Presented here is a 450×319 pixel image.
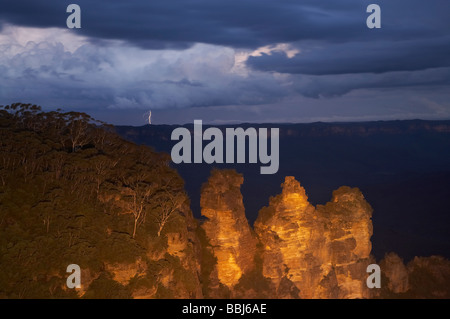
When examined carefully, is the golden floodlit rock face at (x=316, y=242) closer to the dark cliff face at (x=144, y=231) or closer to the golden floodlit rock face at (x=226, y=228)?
the dark cliff face at (x=144, y=231)

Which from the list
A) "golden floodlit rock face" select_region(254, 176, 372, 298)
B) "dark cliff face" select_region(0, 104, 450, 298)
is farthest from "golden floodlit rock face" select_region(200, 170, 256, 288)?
"golden floodlit rock face" select_region(254, 176, 372, 298)

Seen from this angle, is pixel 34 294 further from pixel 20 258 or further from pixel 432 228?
pixel 432 228

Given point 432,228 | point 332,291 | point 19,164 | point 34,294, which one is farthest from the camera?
point 432,228

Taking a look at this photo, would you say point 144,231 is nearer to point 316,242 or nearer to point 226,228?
point 226,228

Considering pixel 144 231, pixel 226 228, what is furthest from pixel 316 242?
pixel 144 231

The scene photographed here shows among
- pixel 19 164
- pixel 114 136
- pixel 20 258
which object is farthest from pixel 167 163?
pixel 20 258

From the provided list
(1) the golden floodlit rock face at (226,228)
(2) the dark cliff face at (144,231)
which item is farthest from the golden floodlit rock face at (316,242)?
(1) the golden floodlit rock face at (226,228)
